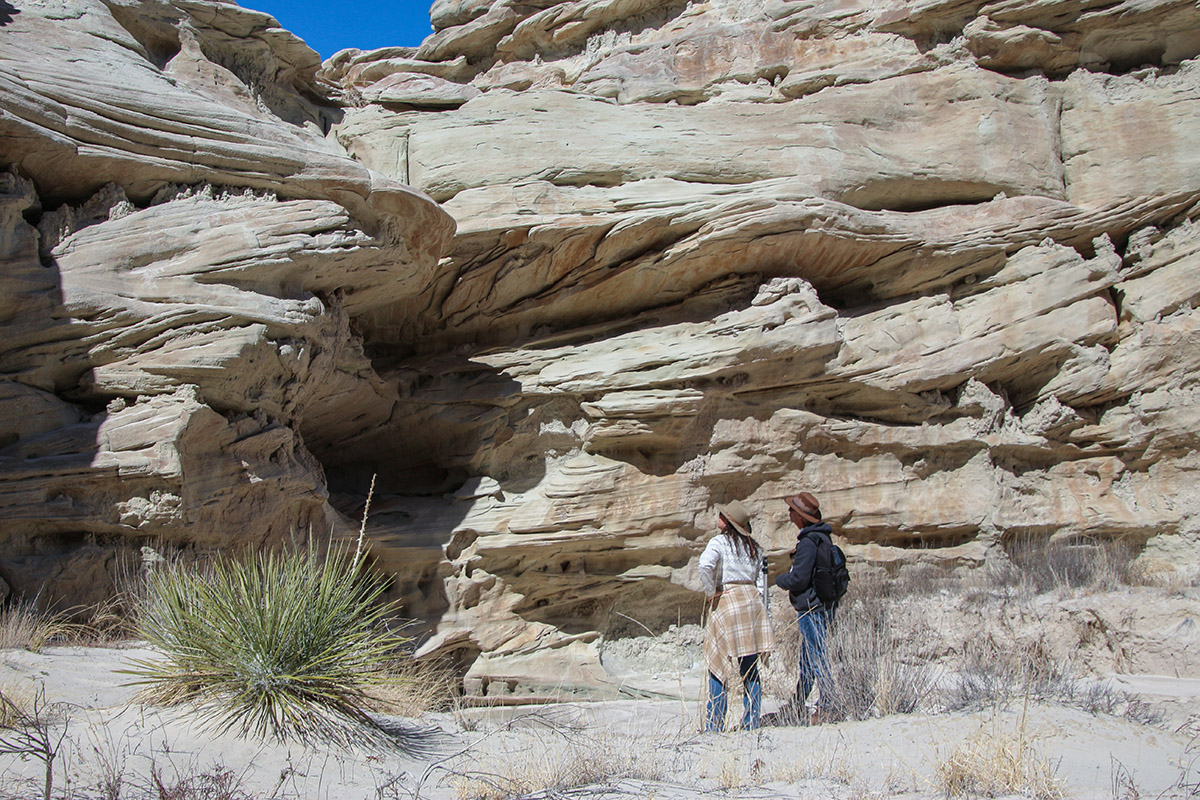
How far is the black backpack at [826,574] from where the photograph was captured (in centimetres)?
575

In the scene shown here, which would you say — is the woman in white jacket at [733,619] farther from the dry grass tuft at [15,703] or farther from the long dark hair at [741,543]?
the dry grass tuft at [15,703]

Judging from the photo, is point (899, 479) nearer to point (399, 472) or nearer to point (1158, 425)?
point (1158, 425)

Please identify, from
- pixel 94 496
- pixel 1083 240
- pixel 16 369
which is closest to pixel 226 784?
pixel 94 496

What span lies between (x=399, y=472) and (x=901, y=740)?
26.0ft

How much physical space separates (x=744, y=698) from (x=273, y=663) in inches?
115

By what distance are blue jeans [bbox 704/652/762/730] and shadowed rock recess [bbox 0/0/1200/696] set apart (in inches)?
161

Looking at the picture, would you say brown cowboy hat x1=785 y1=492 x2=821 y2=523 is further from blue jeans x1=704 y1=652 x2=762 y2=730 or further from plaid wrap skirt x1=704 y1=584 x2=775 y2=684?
blue jeans x1=704 y1=652 x2=762 y2=730

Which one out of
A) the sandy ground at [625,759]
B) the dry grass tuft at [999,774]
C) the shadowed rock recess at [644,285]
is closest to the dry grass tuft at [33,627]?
the sandy ground at [625,759]

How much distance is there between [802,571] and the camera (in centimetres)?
575

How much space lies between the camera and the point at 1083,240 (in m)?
10.7

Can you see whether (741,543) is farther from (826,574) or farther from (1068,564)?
(1068,564)

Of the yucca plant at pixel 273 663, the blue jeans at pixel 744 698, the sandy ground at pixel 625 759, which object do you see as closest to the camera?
the sandy ground at pixel 625 759

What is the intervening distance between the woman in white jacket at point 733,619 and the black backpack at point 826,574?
15.4 inches

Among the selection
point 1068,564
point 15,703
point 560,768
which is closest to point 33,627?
point 15,703
